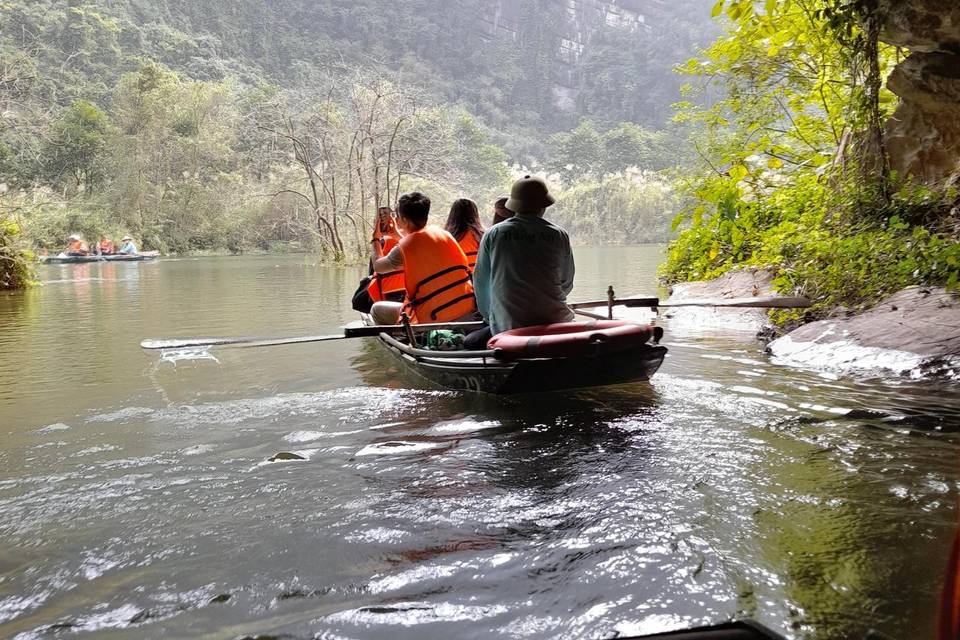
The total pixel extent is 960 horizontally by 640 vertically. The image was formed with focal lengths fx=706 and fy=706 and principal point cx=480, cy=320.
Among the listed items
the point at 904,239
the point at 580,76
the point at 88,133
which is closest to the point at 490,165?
the point at 88,133

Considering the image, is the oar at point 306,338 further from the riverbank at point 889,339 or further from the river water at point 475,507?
the riverbank at point 889,339

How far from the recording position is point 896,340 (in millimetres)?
4855

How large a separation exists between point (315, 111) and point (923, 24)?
80.5 feet

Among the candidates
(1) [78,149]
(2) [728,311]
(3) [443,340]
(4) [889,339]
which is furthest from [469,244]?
(1) [78,149]

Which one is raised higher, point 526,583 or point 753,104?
point 753,104

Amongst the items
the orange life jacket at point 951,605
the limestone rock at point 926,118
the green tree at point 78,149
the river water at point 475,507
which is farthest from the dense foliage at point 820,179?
the green tree at point 78,149

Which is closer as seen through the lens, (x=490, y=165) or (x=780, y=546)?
(x=780, y=546)

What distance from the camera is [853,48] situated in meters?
5.89

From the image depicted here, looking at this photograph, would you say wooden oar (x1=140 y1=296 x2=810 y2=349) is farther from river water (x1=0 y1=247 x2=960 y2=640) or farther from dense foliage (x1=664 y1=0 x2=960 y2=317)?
dense foliage (x1=664 y1=0 x2=960 y2=317)

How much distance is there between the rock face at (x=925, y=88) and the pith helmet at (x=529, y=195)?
10.5ft

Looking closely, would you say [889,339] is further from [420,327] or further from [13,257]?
[13,257]

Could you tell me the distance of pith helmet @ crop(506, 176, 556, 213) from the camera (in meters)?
4.08

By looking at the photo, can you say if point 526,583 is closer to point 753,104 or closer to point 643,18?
point 753,104

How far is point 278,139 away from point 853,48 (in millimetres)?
35666
